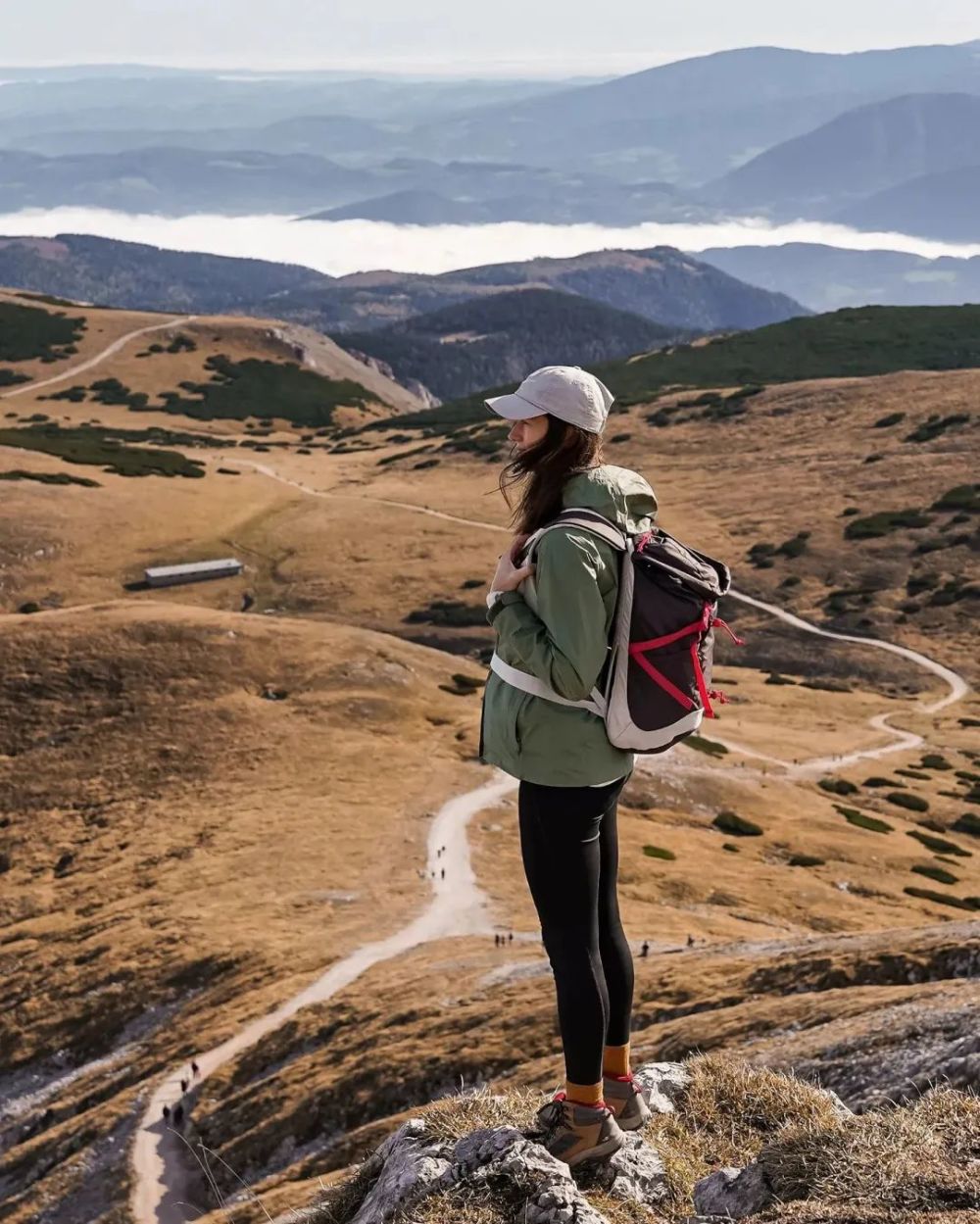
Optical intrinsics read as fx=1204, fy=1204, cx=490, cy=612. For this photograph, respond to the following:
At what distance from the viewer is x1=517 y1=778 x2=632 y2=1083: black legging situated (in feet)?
26.3

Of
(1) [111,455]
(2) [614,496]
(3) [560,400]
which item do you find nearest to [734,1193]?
(2) [614,496]

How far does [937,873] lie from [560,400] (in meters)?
37.9

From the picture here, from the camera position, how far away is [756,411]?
14438 cm

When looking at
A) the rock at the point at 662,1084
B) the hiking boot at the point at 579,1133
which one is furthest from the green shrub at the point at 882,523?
the hiking boot at the point at 579,1133

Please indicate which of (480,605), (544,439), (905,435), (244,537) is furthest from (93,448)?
(544,439)

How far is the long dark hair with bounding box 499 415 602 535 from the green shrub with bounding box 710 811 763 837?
3653 cm

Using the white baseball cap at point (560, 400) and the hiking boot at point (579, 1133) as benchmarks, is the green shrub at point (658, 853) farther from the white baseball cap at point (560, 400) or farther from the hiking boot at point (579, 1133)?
the white baseball cap at point (560, 400)

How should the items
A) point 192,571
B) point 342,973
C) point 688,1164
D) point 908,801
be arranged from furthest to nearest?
point 192,571
point 908,801
point 342,973
point 688,1164

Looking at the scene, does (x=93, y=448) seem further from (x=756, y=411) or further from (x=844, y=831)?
(x=844, y=831)

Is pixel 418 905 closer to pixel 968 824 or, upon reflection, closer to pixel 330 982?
pixel 330 982

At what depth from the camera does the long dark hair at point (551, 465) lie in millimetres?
8102

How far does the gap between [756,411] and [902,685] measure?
2855 inches

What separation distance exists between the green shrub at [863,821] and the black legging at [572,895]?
1576 inches

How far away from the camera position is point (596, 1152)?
8.20 metres
